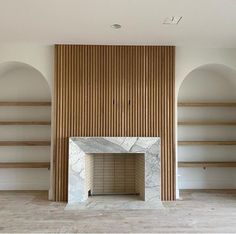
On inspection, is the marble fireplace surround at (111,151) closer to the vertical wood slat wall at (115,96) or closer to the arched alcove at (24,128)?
the vertical wood slat wall at (115,96)

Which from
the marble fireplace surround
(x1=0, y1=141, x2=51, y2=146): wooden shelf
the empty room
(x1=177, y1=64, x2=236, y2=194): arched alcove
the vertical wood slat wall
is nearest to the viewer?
the empty room

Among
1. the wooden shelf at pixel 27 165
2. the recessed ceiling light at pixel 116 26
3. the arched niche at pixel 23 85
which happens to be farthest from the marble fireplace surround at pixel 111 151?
the recessed ceiling light at pixel 116 26

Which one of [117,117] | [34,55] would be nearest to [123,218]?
[117,117]

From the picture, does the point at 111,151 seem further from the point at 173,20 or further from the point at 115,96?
the point at 173,20

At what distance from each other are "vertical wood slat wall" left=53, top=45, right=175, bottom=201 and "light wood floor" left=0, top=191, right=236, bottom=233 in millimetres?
671

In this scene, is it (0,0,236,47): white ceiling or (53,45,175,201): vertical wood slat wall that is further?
(53,45,175,201): vertical wood slat wall

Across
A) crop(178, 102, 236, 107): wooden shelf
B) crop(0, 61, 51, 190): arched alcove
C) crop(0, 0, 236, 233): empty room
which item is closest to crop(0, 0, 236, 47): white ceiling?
crop(0, 0, 236, 233): empty room

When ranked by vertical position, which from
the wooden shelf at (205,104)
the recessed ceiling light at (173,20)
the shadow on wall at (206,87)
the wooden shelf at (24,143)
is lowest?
the wooden shelf at (24,143)

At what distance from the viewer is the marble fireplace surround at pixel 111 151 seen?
15.3ft

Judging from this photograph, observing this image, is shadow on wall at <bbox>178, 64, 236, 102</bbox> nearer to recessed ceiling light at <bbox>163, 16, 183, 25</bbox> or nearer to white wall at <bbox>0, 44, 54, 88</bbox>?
recessed ceiling light at <bbox>163, 16, 183, 25</bbox>

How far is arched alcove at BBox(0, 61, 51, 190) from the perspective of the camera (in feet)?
18.0

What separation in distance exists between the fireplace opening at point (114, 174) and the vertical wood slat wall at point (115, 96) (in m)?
0.58

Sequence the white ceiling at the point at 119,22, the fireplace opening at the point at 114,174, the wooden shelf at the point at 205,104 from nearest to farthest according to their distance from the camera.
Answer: the white ceiling at the point at 119,22 → the fireplace opening at the point at 114,174 → the wooden shelf at the point at 205,104

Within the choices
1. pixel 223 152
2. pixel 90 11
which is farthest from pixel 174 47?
pixel 223 152
